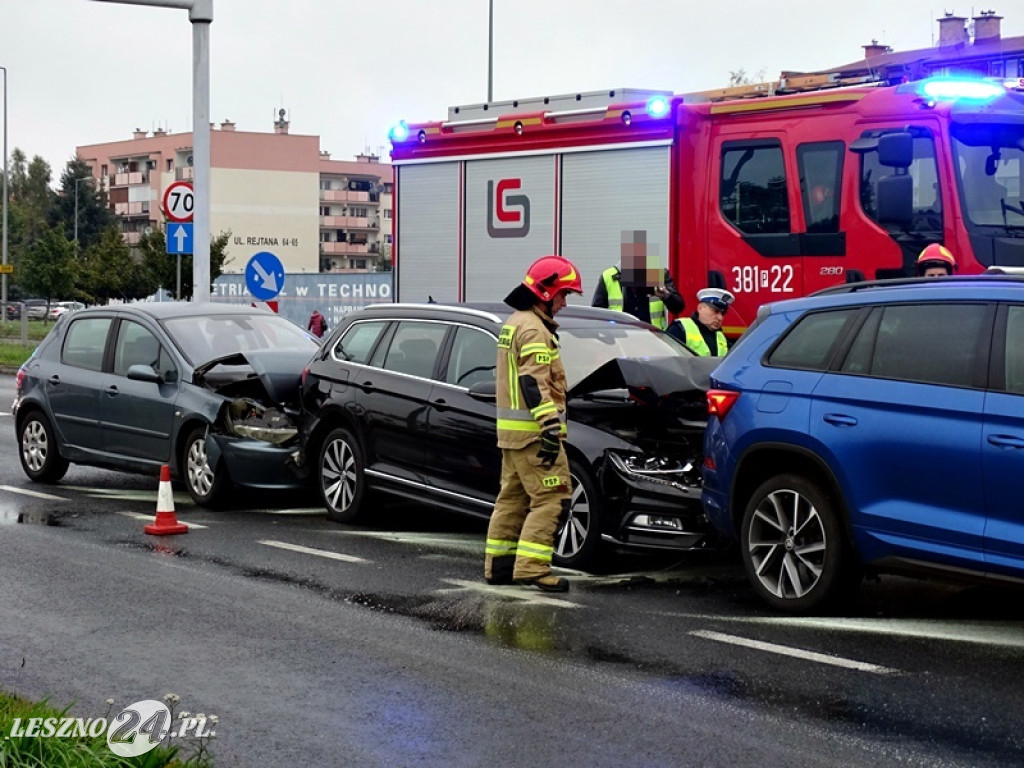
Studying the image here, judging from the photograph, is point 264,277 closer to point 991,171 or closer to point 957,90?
point 957,90

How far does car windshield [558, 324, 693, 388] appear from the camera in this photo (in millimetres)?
9891

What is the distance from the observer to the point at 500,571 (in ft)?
28.4

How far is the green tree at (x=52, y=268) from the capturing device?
211 feet

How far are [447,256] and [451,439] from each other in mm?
6197

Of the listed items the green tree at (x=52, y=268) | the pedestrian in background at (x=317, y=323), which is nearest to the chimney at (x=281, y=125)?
the green tree at (x=52, y=268)

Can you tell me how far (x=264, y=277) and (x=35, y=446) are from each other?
6401mm

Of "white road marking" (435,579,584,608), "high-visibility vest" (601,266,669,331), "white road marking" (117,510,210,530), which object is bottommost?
"white road marking" (117,510,210,530)

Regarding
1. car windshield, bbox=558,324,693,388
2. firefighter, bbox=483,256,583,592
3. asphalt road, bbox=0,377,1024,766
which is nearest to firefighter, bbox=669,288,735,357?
car windshield, bbox=558,324,693,388

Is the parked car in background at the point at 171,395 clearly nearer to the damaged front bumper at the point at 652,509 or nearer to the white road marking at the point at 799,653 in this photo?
the damaged front bumper at the point at 652,509

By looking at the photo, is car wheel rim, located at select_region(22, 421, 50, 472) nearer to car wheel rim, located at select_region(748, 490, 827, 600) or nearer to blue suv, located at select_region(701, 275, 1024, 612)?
blue suv, located at select_region(701, 275, 1024, 612)

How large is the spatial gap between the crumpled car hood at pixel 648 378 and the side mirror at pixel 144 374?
4.25 meters

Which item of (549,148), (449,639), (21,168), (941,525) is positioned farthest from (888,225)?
(21,168)

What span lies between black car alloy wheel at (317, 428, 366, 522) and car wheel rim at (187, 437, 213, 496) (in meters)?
1.08

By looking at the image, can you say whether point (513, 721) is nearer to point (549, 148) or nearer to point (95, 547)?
point (95, 547)
